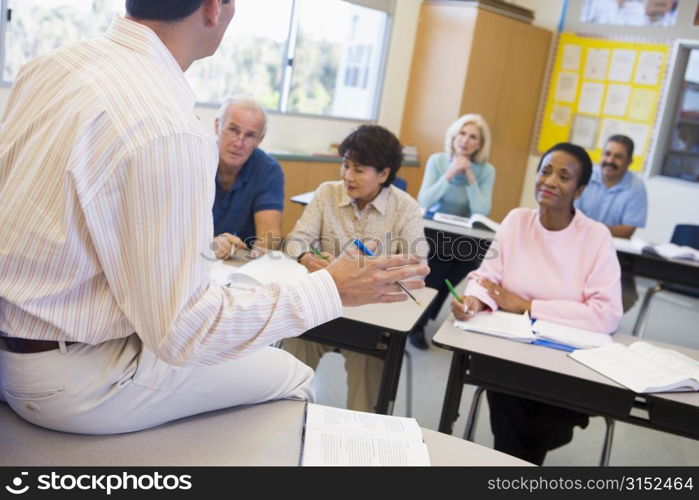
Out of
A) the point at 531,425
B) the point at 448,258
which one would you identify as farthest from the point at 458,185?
the point at 531,425

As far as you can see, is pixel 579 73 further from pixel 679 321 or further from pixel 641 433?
pixel 641 433

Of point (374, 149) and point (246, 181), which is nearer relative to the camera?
point (374, 149)

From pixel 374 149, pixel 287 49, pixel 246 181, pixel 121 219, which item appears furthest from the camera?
pixel 287 49

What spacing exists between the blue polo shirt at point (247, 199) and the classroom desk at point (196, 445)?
171 centimetres

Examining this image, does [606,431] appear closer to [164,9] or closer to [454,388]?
[454,388]

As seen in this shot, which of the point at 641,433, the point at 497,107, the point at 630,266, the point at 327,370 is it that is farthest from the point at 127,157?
the point at 497,107

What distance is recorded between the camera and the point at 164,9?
1138 mm

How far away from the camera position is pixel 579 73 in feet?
22.5

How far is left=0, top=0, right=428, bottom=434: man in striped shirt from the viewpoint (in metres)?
1.03

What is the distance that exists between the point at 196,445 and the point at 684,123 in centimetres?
639

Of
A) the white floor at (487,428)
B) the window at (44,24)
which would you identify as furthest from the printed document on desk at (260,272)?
the window at (44,24)

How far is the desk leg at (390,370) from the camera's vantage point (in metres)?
2.19

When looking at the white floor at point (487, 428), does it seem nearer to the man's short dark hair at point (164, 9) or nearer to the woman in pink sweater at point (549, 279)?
the woman in pink sweater at point (549, 279)
